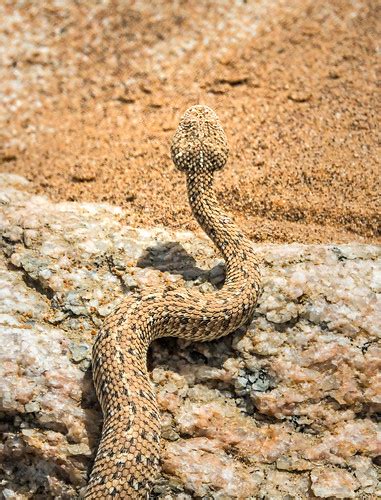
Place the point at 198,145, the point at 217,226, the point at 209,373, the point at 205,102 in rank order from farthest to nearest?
1. the point at 205,102
2. the point at 217,226
3. the point at 198,145
4. the point at 209,373

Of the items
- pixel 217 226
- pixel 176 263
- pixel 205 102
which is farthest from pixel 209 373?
pixel 205 102

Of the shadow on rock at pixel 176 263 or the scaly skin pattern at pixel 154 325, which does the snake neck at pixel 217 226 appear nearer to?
the scaly skin pattern at pixel 154 325

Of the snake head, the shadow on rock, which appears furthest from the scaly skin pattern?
the shadow on rock

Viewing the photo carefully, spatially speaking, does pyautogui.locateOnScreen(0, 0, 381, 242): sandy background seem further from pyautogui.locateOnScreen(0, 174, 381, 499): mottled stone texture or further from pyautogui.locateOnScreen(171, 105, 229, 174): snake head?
pyautogui.locateOnScreen(171, 105, 229, 174): snake head

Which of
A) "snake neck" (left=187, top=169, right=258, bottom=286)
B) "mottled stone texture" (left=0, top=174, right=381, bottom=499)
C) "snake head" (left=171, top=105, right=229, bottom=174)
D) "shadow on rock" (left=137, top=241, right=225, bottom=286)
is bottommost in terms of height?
"mottled stone texture" (left=0, top=174, right=381, bottom=499)

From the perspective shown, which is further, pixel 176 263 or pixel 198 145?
pixel 176 263

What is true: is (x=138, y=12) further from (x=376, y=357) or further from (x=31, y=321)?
(x=376, y=357)

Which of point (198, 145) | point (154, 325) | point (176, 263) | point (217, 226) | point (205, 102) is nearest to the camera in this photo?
point (154, 325)

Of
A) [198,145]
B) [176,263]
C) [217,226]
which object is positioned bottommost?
[176,263]

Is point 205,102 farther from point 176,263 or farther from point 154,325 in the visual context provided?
point 154,325
